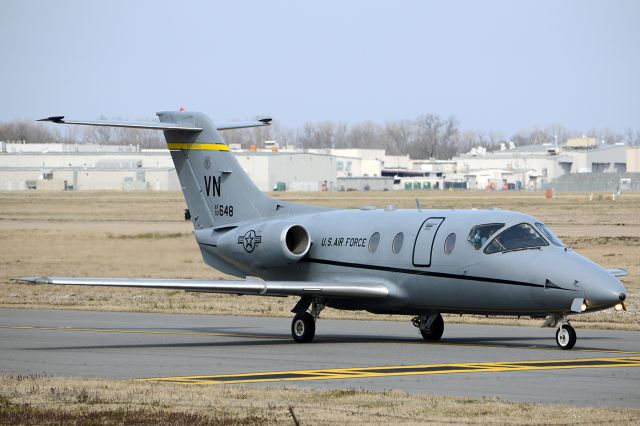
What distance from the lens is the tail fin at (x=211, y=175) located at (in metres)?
25.0

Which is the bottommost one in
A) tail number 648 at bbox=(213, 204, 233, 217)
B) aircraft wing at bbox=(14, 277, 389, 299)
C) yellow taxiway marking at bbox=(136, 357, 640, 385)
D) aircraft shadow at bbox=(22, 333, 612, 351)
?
aircraft shadow at bbox=(22, 333, 612, 351)

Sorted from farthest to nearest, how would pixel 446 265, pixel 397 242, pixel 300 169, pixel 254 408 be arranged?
pixel 300 169, pixel 397 242, pixel 446 265, pixel 254 408

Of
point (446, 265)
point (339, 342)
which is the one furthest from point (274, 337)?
point (446, 265)

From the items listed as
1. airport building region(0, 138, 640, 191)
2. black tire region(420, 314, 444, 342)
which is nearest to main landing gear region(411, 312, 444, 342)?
black tire region(420, 314, 444, 342)

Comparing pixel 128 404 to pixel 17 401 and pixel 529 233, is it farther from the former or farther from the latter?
pixel 529 233

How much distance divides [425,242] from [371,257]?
1345 mm

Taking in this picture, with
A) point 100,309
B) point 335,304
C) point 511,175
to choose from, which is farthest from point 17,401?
point 511,175

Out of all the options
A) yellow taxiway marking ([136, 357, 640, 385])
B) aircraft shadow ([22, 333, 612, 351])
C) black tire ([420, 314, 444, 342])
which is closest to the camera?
yellow taxiway marking ([136, 357, 640, 385])

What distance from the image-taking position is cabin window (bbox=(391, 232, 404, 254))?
2139cm

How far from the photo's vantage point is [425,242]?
20938mm

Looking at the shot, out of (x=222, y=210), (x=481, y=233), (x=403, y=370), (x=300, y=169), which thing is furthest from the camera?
(x=300, y=169)

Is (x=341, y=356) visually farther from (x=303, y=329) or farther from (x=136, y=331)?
(x=136, y=331)

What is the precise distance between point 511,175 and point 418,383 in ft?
528

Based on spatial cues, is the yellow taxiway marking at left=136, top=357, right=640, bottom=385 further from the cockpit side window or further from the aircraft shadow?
the cockpit side window
